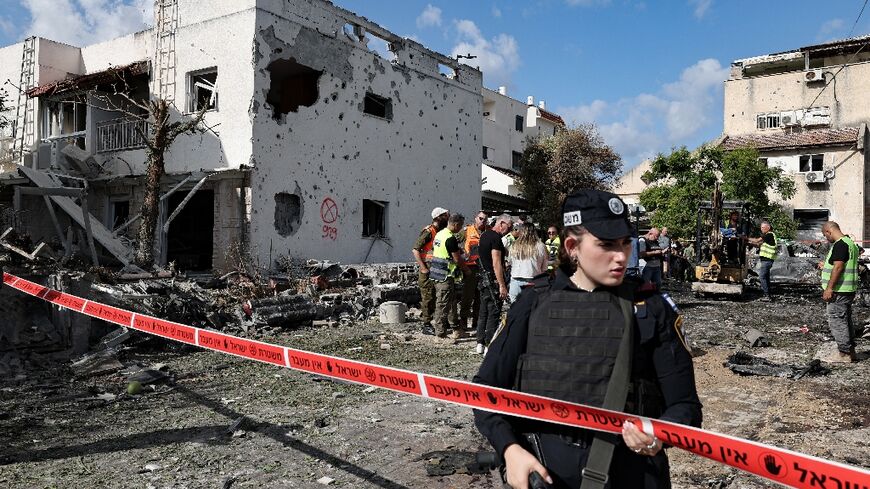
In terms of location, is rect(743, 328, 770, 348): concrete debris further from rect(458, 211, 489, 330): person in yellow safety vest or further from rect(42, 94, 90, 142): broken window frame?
rect(42, 94, 90, 142): broken window frame

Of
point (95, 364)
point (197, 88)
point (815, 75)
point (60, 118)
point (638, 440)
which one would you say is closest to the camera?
point (638, 440)

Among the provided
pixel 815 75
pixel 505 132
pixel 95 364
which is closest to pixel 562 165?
pixel 505 132

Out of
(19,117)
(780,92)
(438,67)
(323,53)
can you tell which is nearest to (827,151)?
(780,92)

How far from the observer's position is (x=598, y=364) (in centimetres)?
195

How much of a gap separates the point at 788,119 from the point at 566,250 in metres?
36.4

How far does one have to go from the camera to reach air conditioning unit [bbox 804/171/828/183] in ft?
98.4

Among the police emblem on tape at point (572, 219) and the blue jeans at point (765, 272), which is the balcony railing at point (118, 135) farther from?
the police emblem on tape at point (572, 219)

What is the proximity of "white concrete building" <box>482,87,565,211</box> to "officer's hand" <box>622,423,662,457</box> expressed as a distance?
28.9m

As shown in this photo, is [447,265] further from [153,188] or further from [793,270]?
[793,270]

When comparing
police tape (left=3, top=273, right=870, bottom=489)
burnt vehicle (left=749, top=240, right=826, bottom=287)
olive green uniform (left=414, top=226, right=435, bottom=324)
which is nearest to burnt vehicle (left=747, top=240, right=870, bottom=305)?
burnt vehicle (left=749, top=240, right=826, bottom=287)

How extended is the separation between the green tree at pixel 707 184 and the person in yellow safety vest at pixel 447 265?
63.8 feet

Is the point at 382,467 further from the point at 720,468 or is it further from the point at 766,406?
the point at 766,406

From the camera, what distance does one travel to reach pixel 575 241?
2.08m

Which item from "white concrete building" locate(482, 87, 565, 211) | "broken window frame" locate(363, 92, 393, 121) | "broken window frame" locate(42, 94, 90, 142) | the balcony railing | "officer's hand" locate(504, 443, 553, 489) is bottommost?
"officer's hand" locate(504, 443, 553, 489)
